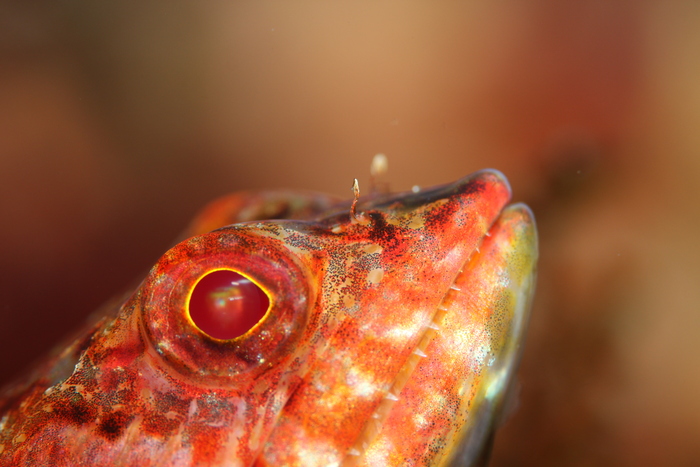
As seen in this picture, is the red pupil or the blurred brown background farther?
the blurred brown background

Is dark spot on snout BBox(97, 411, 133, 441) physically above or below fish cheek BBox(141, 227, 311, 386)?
below

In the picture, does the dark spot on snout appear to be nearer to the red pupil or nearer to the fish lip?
the red pupil

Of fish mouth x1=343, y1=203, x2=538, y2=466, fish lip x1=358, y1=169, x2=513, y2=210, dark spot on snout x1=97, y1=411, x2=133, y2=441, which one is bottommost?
fish mouth x1=343, y1=203, x2=538, y2=466

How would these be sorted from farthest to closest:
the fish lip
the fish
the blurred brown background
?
the blurred brown background → the fish lip → the fish

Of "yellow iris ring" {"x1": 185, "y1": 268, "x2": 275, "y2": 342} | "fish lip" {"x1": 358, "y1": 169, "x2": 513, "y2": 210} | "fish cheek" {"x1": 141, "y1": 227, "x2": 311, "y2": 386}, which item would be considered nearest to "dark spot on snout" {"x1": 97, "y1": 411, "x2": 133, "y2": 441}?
"fish cheek" {"x1": 141, "y1": 227, "x2": 311, "y2": 386}

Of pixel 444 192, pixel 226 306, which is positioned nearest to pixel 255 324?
pixel 226 306

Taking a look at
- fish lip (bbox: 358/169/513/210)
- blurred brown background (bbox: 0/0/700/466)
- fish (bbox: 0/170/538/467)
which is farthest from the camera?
blurred brown background (bbox: 0/0/700/466)

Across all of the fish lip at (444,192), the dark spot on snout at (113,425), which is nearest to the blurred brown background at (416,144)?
the fish lip at (444,192)
